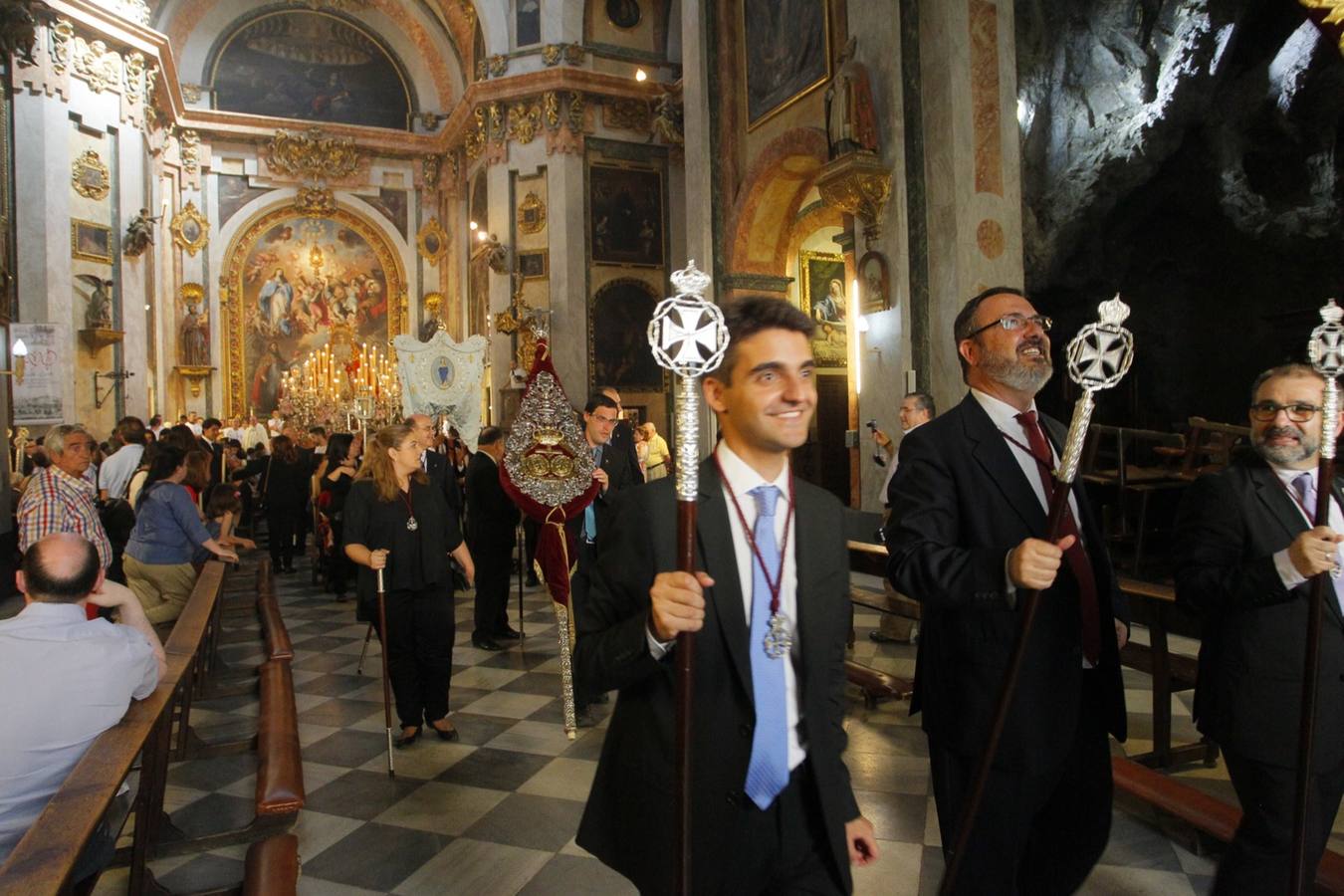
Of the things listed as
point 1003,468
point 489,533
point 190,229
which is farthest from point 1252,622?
point 190,229

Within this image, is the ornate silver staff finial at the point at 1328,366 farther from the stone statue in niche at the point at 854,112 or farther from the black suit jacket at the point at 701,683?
the stone statue in niche at the point at 854,112

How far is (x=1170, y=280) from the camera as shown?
11.3 m

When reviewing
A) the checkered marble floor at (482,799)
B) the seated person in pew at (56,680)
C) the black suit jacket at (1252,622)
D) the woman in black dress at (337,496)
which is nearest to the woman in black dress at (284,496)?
the woman in black dress at (337,496)

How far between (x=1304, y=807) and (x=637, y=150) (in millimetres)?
19631

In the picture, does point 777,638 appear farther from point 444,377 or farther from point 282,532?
point 282,532

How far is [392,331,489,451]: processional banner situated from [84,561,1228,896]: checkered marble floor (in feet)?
14.3

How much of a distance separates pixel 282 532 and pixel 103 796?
34.3 ft

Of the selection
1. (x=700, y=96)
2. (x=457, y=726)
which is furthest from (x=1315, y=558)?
(x=700, y=96)

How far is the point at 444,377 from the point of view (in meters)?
10.4

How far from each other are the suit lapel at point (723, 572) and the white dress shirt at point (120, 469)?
828 centimetres

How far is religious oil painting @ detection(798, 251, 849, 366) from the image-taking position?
53.8 feet

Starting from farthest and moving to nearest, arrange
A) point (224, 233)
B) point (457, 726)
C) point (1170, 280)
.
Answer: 1. point (224, 233)
2. point (1170, 280)
3. point (457, 726)

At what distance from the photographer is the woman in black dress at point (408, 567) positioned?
484 centimetres

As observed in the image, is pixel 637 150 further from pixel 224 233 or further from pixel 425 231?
pixel 224 233
